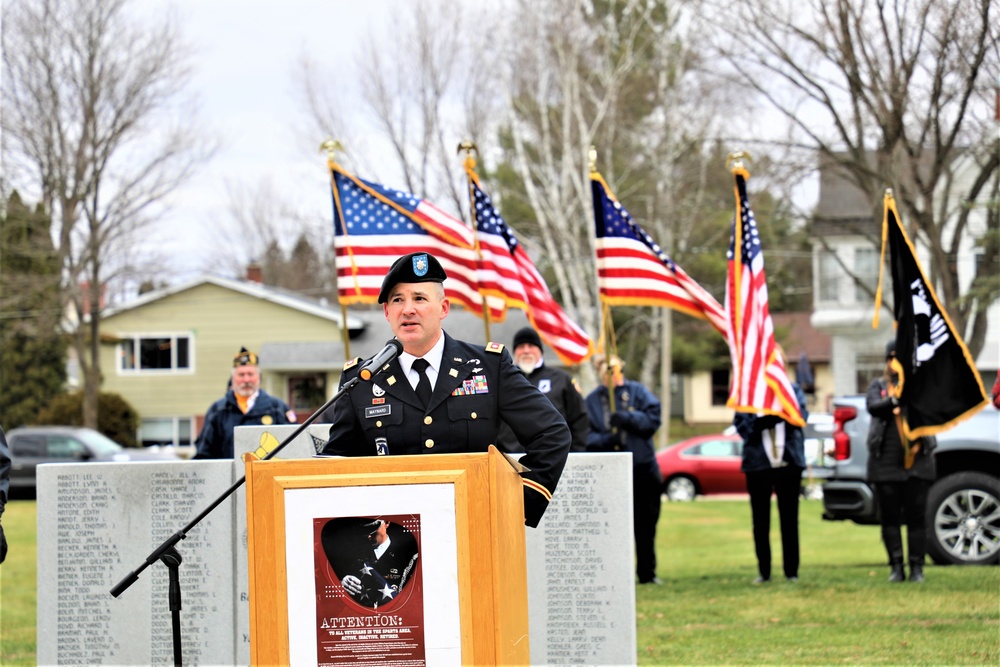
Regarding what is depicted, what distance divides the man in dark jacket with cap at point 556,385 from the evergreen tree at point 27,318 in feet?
102

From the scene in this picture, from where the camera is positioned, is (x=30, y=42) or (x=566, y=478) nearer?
(x=566, y=478)

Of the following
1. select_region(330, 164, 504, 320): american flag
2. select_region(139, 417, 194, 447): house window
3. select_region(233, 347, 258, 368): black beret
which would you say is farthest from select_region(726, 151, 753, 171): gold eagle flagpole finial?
select_region(139, 417, 194, 447): house window

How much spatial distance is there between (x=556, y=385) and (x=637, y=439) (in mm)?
1501

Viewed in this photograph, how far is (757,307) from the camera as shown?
1117 centimetres

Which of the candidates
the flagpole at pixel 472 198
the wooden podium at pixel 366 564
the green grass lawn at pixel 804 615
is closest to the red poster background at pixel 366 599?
the wooden podium at pixel 366 564

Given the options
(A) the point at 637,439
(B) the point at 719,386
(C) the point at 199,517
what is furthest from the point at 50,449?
(B) the point at 719,386

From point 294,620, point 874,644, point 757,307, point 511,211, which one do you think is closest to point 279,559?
point 294,620

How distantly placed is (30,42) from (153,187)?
17.2 feet

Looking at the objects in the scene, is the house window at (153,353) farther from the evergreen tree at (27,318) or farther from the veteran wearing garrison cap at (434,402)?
the veteran wearing garrison cap at (434,402)

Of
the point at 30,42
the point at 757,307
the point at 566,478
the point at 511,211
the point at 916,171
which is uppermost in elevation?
the point at 30,42

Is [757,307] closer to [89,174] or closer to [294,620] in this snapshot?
[294,620]

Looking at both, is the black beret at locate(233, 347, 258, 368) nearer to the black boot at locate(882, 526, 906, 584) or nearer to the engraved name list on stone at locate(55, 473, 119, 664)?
the engraved name list on stone at locate(55, 473, 119, 664)

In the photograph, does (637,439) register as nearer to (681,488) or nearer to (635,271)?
(635,271)

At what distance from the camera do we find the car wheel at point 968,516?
12.1 meters
